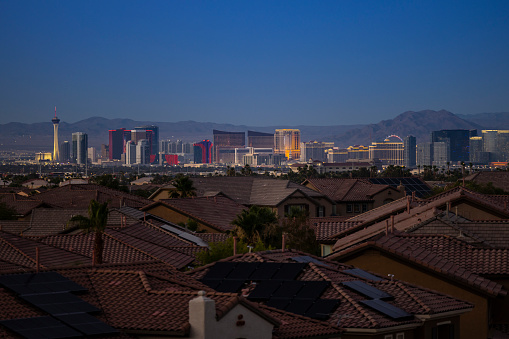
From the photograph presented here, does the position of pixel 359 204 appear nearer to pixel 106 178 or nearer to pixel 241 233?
pixel 106 178

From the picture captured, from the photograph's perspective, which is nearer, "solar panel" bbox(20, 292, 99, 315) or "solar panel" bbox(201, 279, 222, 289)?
"solar panel" bbox(20, 292, 99, 315)

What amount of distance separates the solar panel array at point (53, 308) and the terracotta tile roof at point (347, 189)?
75.1 m

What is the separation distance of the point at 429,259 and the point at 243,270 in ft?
17.0

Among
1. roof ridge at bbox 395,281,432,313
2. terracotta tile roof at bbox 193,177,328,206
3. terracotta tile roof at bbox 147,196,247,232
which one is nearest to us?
roof ridge at bbox 395,281,432,313

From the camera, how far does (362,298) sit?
1892 centimetres

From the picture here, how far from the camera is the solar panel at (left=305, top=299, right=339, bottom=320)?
17781mm

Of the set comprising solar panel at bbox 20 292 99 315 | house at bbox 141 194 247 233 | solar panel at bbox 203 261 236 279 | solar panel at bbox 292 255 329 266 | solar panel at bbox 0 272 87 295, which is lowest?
house at bbox 141 194 247 233

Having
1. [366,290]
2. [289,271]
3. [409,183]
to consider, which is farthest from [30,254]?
[409,183]

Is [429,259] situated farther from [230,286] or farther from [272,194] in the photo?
[272,194]

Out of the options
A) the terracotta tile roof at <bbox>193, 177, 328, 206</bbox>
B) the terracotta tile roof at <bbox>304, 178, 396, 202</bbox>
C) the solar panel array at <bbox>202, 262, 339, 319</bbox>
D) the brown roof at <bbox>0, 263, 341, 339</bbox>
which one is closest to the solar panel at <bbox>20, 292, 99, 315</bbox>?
the brown roof at <bbox>0, 263, 341, 339</bbox>

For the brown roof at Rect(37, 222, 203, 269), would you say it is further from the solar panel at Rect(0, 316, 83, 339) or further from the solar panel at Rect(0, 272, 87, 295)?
the solar panel at Rect(0, 316, 83, 339)

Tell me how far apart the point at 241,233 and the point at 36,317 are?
106ft

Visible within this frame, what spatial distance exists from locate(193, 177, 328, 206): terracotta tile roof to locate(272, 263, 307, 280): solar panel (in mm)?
61798

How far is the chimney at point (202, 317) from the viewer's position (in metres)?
14.2
